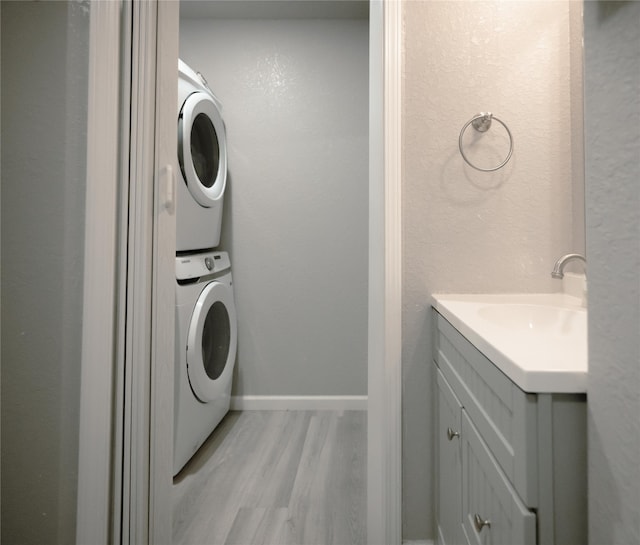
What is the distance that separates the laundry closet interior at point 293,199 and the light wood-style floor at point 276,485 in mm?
250

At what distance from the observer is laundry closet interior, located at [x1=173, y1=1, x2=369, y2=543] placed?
278 centimetres

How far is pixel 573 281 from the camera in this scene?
55.8 inches

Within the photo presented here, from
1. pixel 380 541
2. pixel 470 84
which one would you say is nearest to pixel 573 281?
pixel 470 84

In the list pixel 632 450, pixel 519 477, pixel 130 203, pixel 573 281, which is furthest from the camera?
pixel 573 281

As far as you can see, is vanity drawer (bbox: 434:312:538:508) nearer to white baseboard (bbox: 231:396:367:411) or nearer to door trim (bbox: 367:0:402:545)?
door trim (bbox: 367:0:402:545)

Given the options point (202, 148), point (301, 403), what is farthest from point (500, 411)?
point (301, 403)

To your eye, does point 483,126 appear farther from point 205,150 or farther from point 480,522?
point 205,150

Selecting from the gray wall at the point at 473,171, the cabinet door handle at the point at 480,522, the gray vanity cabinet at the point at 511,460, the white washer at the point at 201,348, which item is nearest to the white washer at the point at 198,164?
the white washer at the point at 201,348

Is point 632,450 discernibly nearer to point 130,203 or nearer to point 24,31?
point 130,203

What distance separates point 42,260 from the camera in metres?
1.14

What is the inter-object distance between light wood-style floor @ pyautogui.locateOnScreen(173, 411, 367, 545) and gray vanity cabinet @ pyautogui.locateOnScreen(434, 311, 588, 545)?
67cm

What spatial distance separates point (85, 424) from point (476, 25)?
1.63 metres

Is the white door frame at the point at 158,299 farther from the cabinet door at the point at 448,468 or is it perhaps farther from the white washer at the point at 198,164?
the white washer at the point at 198,164

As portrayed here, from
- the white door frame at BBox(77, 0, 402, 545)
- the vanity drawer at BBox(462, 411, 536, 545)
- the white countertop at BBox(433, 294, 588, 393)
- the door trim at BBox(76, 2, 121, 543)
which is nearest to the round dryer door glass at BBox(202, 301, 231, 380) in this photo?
the white door frame at BBox(77, 0, 402, 545)
